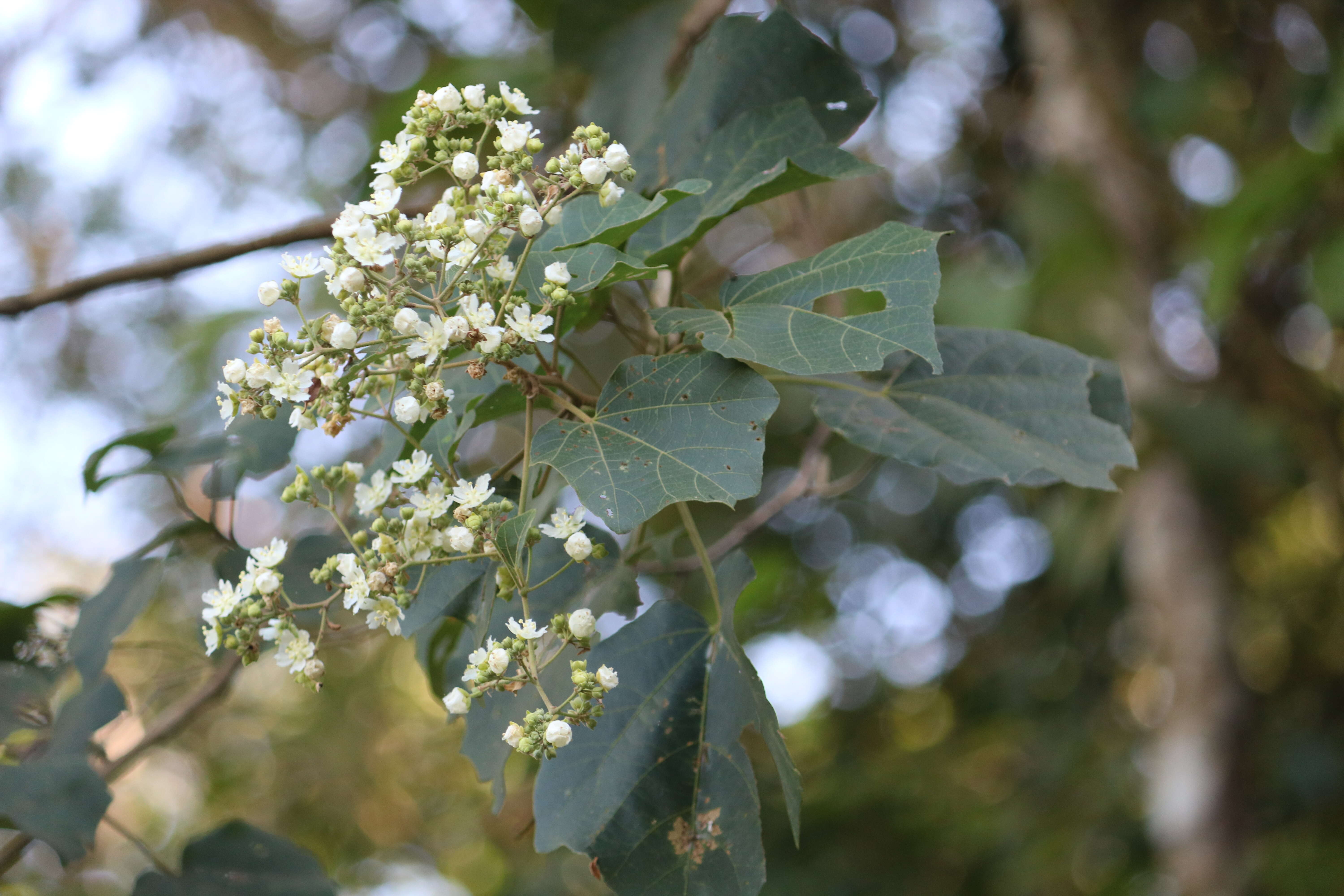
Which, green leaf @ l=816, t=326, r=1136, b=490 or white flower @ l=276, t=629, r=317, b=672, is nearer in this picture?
white flower @ l=276, t=629, r=317, b=672

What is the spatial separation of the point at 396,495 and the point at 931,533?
3299mm

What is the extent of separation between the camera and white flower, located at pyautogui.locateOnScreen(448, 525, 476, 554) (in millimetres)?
721

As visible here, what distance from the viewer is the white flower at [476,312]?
72 cm

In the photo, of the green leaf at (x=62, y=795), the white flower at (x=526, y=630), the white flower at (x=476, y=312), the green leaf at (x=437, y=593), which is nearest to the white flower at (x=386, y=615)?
the green leaf at (x=437, y=593)

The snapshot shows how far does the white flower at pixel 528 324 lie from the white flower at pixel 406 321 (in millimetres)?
74

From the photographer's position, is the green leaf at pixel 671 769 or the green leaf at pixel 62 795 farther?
the green leaf at pixel 62 795

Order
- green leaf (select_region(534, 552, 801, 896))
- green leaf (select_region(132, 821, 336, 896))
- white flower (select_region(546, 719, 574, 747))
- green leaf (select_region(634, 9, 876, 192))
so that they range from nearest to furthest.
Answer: white flower (select_region(546, 719, 574, 747))
green leaf (select_region(534, 552, 801, 896))
green leaf (select_region(634, 9, 876, 192))
green leaf (select_region(132, 821, 336, 896))

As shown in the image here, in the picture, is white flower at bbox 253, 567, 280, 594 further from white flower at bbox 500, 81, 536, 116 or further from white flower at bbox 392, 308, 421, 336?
white flower at bbox 500, 81, 536, 116

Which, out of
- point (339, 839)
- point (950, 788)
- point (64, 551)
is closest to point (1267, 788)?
point (950, 788)

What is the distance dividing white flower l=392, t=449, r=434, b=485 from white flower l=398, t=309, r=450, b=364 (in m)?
0.09

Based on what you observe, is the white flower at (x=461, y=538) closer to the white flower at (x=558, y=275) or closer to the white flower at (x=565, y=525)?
the white flower at (x=565, y=525)

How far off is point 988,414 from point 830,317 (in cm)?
34

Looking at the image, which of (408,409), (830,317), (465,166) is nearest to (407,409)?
(408,409)

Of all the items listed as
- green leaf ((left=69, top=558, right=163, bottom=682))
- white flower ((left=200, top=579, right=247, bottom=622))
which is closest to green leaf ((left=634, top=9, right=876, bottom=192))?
white flower ((left=200, top=579, right=247, bottom=622))
